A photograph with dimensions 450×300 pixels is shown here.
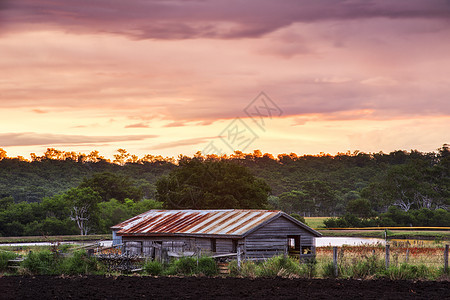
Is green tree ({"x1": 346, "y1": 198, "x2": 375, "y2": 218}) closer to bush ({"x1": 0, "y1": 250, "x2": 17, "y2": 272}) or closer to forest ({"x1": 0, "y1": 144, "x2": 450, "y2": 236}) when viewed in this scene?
forest ({"x1": 0, "y1": 144, "x2": 450, "y2": 236})

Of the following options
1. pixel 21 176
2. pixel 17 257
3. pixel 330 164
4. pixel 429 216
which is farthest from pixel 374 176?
pixel 17 257

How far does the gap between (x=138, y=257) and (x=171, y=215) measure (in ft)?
26.0

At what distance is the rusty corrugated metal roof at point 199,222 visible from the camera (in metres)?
34.7

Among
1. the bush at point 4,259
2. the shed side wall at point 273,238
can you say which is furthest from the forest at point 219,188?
the bush at point 4,259

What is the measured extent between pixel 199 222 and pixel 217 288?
618 inches

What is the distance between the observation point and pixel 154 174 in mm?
150875

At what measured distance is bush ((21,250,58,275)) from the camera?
30266 mm

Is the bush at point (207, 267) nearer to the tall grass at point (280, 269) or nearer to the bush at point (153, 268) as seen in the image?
the tall grass at point (280, 269)

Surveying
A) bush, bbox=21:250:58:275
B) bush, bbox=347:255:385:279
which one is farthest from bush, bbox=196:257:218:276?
bush, bbox=21:250:58:275

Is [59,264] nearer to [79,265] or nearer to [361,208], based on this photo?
[79,265]

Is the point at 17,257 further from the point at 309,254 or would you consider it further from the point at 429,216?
the point at 429,216

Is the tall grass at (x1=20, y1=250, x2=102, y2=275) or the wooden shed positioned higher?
the wooden shed

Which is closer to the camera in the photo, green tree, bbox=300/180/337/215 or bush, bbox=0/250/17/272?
bush, bbox=0/250/17/272

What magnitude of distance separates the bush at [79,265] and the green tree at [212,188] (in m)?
31.7
